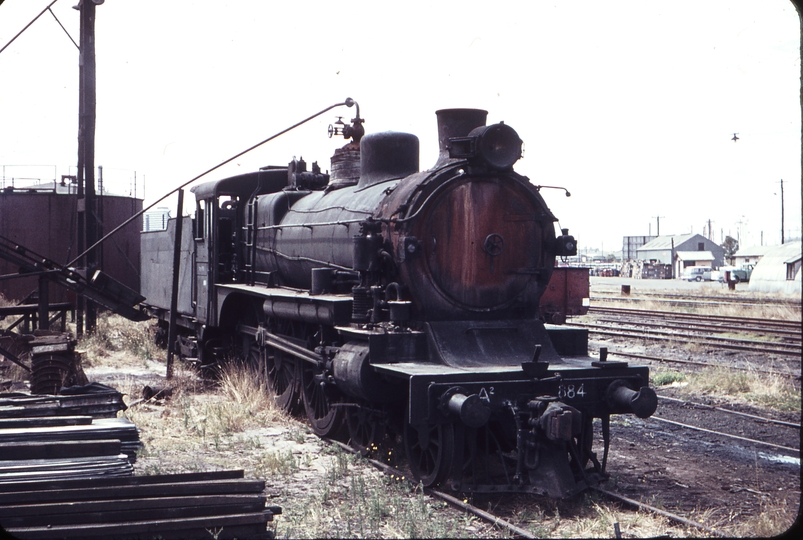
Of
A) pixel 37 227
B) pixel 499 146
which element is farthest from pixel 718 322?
pixel 37 227

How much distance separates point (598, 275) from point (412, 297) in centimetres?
6864

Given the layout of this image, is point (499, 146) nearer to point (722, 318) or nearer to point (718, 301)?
point (722, 318)

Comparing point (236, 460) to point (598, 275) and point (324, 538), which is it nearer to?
point (324, 538)

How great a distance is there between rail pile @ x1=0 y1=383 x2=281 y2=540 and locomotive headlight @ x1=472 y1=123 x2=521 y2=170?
340 cm

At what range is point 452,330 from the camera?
655 cm

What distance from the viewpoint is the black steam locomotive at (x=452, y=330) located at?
228 inches

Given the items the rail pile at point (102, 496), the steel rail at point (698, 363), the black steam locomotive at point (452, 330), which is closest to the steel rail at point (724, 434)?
the black steam locomotive at point (452, 330)

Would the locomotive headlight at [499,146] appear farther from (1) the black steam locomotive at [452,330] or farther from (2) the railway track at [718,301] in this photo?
(2) the railway track at [718,301]

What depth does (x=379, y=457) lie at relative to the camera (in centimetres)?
719

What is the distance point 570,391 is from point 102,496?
361 cm

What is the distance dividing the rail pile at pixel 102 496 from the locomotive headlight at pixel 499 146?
134 inches

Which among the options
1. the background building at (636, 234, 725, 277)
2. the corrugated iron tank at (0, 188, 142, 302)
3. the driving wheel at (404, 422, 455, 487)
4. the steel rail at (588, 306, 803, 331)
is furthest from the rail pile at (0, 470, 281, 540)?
the background building at (636, 234, 725, 277)

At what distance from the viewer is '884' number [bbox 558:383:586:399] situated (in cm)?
599

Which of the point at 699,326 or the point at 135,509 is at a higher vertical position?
the point at 699,326
